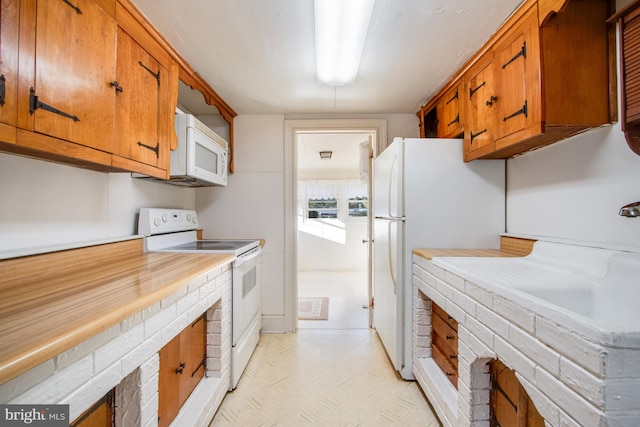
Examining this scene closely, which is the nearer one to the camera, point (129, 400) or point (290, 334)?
point (129, 400)

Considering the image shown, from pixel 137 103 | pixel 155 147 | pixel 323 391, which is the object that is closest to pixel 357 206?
pixel 323 391

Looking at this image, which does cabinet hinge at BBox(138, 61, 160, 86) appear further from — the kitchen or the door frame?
the door frame

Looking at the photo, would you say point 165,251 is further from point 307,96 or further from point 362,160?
point 362,160

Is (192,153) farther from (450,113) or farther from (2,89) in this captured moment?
(450,113)

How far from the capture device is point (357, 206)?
18.7 feet

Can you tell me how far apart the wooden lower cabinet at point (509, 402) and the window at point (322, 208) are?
4.64 metres

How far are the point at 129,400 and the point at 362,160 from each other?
107 inches

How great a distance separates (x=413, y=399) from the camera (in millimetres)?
1702

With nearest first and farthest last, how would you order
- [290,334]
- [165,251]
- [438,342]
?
[438,342] < [165,251] < [290,334]

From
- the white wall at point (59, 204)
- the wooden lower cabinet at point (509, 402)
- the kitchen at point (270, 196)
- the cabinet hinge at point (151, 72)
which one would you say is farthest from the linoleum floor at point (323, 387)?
the cabinet hinge at point (151, 72)

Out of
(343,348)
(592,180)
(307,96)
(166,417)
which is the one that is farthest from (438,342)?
(307,96)

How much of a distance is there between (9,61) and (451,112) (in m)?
2.31

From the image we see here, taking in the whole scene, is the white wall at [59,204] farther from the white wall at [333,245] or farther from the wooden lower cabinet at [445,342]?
the white wall at [333,245]

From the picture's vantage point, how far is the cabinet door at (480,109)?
1547 millimetres
